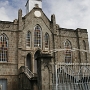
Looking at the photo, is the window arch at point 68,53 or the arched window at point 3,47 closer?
the arched window at point 3,47

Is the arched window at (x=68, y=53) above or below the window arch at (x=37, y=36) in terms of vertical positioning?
below

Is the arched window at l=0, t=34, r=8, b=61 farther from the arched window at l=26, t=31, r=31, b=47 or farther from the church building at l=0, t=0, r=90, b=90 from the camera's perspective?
the arched window at l=26, t=31, r=31, b=47

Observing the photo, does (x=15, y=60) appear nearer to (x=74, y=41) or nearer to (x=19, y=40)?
(x=19, y=40)

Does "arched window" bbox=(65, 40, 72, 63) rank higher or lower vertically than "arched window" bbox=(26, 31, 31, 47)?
lower

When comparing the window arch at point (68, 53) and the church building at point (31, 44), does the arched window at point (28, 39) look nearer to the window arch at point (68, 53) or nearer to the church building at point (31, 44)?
the church building at point (31, 44)

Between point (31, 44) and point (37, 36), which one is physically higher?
point (37, 36)

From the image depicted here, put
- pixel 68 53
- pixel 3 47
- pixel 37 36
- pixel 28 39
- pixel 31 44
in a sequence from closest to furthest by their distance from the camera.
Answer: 1. pixel 3 47
2. pixel 31 44
3. pixel 28 39
4. pixel 37 36
5. pixel 68 53

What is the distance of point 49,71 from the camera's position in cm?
1258

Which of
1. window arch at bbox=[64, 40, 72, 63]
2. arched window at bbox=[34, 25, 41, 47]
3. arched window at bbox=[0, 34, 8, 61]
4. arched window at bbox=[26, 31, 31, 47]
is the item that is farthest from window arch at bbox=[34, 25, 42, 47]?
window arch at bbox=[64, 40, 72, 63]

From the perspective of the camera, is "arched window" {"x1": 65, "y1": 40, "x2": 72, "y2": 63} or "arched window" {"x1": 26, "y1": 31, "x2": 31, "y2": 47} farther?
"arched window" {"x1": 65, "y1": 40, "x2": 72, "y2": 63}

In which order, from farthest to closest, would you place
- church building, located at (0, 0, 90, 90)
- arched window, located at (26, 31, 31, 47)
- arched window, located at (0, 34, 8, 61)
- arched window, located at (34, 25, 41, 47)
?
arched window, located at (34, 25, 41, 47) → arched window, located at (26, 31, 31, 47) → arched window, located at (0, 34, 8, 61) → church building, located at (0, 0, 90, 90)

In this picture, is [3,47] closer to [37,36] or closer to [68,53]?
[37,36]

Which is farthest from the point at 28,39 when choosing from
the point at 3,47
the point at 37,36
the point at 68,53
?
the point at 68,53

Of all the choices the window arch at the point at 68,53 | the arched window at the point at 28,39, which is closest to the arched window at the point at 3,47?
the arched window at the point at 28,39
